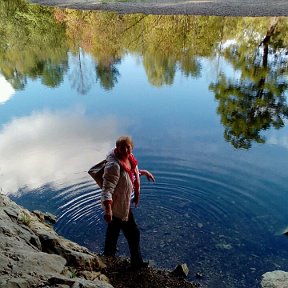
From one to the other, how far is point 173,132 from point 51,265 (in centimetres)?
914

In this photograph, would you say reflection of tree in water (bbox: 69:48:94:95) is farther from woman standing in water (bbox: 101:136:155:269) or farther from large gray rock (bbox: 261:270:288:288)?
large gray rock (bbox: 261:270:288:288)

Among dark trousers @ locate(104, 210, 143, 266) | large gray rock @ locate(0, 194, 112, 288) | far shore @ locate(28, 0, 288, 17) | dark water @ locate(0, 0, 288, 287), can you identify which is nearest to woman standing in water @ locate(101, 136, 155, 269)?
dark trousers @ locate(104, 210, 143, 266)

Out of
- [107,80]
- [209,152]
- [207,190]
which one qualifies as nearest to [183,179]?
[207,190]

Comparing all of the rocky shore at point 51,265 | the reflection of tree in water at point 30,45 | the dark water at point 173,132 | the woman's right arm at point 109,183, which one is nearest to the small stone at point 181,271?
the rocky shore at point 51,265

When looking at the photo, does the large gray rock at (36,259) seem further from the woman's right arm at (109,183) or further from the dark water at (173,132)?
the dark water at (173,132)

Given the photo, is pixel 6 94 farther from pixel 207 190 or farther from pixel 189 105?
pixel 207 190

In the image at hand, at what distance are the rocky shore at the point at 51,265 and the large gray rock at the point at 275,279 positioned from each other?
4.44 feet

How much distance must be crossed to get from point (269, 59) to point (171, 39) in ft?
28.5

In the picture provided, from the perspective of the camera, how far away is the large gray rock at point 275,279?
646 cm

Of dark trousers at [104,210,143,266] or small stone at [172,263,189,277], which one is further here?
small stone at [172,263,189,277]

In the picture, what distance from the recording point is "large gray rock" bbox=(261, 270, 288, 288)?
6.46 metres

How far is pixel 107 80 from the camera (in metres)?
21.3

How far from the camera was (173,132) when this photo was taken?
1370cm

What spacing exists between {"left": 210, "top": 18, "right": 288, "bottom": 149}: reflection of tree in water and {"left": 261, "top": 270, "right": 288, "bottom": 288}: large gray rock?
5833mm
